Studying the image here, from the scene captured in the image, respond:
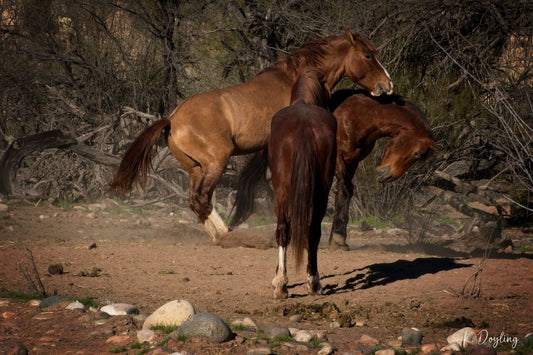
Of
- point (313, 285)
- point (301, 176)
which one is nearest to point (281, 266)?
point (313, 285)

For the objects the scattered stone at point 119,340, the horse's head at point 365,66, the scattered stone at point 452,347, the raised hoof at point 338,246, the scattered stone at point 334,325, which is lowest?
the raised hoof at point 338,246

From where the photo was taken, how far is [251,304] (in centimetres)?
536

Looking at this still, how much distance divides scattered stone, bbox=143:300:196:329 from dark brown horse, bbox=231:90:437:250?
3740mm

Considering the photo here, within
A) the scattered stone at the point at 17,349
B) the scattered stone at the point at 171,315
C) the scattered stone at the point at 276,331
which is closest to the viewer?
the scattered stone at the point at 17,349

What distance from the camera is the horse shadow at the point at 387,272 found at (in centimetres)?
618

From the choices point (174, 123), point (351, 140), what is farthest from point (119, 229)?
point (351, 140)

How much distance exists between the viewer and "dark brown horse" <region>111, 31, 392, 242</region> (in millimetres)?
7910

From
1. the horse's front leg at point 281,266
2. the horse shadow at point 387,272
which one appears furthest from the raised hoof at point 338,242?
the horse's front leg at point 281,266

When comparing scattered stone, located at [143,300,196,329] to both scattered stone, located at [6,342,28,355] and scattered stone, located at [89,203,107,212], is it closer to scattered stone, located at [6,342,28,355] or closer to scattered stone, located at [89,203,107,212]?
scattered stone, located at [6,342,28,355]

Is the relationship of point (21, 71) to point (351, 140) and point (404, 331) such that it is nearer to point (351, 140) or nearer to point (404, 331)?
point (351, 140)

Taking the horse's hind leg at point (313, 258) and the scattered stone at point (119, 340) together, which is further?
the horse's hind leg at point (313, 258)

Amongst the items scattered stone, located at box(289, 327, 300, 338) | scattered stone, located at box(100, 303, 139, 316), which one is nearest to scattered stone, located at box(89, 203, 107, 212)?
scattered stone, located at box(100, 303, 139, 316)

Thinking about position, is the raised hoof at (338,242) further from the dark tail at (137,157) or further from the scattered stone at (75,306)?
the scattered stone at (75,306)

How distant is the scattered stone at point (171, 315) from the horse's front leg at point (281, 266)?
1.24m
